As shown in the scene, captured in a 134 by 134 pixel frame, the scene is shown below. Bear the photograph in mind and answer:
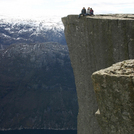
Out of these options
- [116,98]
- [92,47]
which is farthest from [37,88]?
[116,98]

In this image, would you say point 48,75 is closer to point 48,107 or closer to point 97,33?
point 48,107

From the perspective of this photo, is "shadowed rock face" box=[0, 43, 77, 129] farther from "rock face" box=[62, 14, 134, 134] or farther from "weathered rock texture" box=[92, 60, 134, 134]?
"weathered rock texture" box=[92, 60, 134, 134]

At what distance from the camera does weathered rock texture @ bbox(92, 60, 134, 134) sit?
18.7ft

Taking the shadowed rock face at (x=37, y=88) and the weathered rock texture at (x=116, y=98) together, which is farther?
the shadowed rock face at (x=37, y=88)

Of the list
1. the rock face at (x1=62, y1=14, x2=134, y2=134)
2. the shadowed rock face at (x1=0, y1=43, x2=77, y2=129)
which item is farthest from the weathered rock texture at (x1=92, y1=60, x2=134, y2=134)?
the shadowed rock face at (x1=0, y1=43, x2=77, y2=129)

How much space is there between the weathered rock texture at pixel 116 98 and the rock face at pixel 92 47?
5087mm

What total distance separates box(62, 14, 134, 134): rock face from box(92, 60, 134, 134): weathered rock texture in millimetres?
5087

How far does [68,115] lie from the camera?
14762cm

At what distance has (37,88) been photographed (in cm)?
17112

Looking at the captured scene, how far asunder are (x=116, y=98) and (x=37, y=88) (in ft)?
552

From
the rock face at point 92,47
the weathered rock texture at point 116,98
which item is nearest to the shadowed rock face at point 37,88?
the rock face at point 92,47

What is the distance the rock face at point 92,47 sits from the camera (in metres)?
11.3

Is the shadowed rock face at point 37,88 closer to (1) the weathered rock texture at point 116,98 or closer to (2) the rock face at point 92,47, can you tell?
(2) the rock face at point 92,47

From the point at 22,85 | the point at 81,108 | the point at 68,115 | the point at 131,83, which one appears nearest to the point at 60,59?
the point at 22,85
